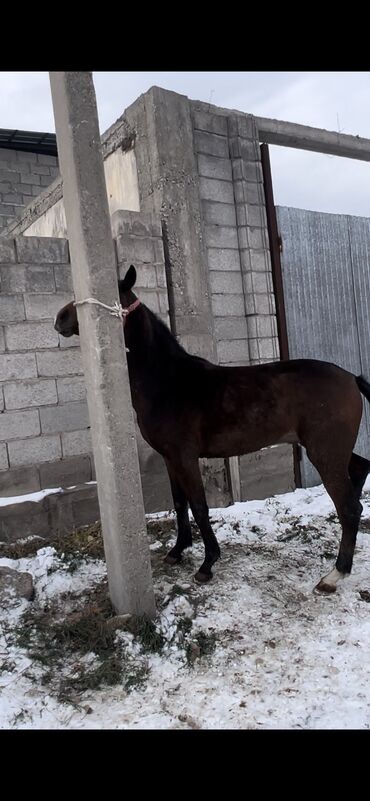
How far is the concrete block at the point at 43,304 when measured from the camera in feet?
14.9

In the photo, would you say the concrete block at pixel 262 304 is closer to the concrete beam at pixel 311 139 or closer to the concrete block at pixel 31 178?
the concrete beam at pixel 311 139

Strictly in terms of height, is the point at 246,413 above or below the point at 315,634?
above

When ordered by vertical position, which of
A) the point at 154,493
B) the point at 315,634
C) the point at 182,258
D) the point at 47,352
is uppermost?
the point at 182,258

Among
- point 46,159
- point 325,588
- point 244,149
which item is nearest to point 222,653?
point 325,588

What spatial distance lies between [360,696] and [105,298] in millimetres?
2269

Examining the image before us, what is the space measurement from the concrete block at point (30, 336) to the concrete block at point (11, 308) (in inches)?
2.3

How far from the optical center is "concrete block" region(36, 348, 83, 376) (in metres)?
4.61

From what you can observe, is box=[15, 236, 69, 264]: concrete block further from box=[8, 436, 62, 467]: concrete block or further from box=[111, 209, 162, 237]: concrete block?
box=[8, 436, 62, 467]: concrete block

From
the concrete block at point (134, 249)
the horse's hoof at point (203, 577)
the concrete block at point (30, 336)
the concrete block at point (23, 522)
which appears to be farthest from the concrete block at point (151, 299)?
the horse's hoof at point (203, 577)

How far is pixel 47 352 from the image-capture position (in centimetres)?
463

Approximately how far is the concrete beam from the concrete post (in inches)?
135

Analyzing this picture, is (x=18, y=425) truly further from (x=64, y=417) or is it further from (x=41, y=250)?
(x=41, y=250)
